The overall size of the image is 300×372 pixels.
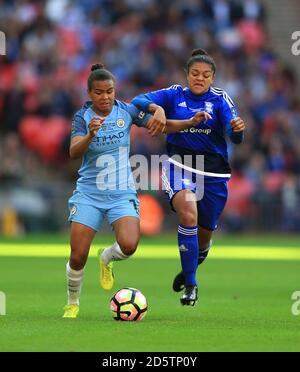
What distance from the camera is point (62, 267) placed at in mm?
16625

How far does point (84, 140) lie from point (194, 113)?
184 centimetres

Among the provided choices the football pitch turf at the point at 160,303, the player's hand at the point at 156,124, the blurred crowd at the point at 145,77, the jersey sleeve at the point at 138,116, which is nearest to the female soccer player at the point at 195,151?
the jersey sleeve at the point at 138,116

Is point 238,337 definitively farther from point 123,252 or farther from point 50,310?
point 50,310

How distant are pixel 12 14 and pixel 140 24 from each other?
3.16m

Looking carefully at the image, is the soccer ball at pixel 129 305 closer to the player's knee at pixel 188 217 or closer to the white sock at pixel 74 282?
the white sock at pixel 74 282

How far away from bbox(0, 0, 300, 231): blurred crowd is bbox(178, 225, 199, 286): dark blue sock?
1246cm

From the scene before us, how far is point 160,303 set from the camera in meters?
11.8

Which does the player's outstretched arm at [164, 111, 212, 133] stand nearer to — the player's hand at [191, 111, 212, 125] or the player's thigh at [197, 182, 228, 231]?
the player's hand at [191, 111, 212, 125]

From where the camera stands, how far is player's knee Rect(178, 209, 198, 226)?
11070 millimetres

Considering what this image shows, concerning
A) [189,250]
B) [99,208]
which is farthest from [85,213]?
[189,250]

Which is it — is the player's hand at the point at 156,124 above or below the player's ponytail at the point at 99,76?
below

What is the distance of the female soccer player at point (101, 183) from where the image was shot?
10.1 metres

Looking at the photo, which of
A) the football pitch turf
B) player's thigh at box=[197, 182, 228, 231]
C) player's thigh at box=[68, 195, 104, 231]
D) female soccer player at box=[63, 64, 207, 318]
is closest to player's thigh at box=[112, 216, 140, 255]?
female soccer player at box=[63, 64, 207, 318]

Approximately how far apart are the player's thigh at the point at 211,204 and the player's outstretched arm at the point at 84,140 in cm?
213
